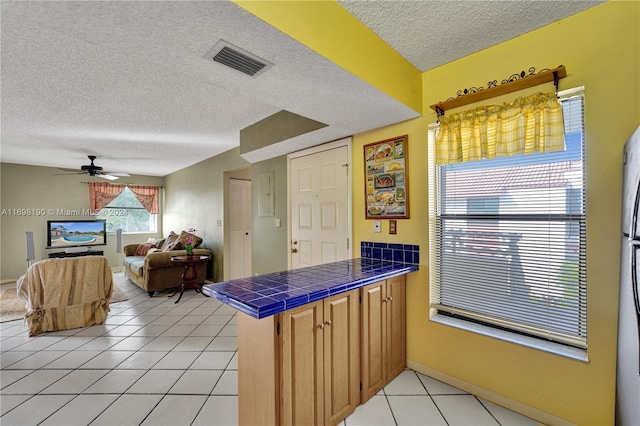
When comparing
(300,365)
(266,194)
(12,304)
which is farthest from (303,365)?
(12,304)

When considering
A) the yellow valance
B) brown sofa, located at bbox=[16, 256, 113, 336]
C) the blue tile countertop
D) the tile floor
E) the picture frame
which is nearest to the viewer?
the blue tile countertop

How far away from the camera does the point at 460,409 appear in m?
1.83

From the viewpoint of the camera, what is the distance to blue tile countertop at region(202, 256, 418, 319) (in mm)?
1318

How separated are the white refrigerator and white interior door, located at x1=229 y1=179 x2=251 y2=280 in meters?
4.88

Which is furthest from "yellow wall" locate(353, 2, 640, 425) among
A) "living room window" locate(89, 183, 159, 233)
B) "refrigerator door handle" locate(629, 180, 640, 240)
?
"living room window" locate(89, 183, 159, 233)

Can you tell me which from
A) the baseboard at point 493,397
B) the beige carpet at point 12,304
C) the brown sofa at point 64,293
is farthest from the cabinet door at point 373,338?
the beige carpet at point 12,304

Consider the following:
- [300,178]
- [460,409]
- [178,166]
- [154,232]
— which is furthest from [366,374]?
Answer: [154,232]

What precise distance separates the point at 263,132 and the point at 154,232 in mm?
Answer: 5912

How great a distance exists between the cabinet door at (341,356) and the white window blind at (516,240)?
839 millimetres

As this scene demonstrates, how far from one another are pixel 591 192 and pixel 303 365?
1.90 meters

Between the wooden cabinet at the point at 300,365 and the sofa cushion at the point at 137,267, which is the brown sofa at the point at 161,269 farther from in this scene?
the wooden cabinet at the point at 300,365

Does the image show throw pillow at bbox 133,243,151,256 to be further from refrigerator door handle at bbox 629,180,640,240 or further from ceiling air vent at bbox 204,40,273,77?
refrigerator door handle at bbox 629,180,640,240

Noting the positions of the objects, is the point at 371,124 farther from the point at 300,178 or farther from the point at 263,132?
the point at 263,132

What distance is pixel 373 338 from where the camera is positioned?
197 centimetres
